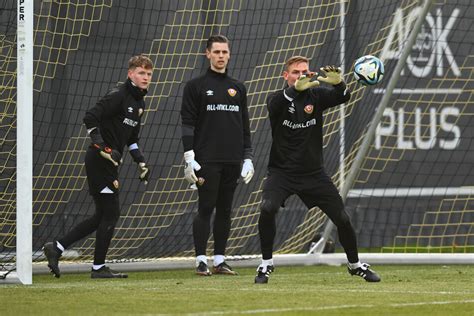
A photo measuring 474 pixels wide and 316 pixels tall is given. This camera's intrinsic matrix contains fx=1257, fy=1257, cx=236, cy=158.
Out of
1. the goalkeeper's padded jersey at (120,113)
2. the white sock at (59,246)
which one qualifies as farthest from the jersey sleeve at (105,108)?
the white sock at (59,246)

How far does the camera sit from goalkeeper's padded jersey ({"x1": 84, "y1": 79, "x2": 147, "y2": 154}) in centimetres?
1097

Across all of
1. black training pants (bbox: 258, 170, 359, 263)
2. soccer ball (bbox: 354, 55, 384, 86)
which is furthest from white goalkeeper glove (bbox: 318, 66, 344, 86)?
black training pants (bbox: 258, 170, 359, 263)

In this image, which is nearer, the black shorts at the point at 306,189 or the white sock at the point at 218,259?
the black shorts at the point at 306,189

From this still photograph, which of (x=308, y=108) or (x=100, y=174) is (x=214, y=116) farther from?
(x=308, y=108)

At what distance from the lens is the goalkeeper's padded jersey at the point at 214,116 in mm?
11062

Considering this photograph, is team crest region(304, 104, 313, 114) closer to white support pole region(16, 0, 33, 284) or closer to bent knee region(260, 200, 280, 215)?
bent knee region(260, 200, 280, 215)

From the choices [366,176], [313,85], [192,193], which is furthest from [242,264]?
[313,85]

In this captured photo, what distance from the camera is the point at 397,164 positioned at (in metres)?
14.7

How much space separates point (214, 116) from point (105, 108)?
96 cm

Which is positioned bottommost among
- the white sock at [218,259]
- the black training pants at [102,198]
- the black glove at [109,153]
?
the white sock at [218,259]

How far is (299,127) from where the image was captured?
9875 millimetres

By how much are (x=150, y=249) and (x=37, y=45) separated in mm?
2428

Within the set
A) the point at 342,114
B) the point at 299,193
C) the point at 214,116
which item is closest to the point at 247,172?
the point at 214,116

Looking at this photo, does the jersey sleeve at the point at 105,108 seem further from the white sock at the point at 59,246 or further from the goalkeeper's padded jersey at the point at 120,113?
the white sock at the point at 59,246
